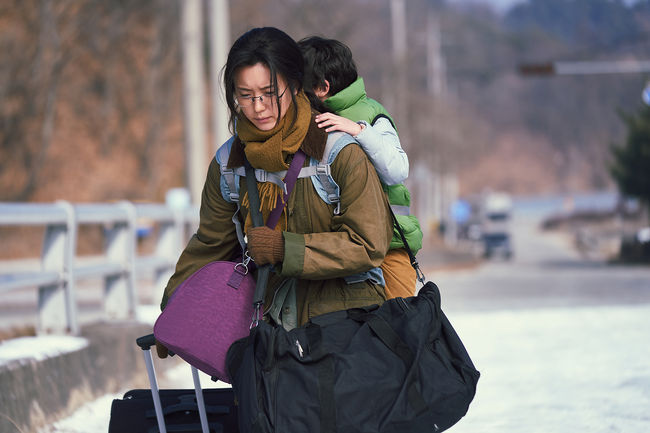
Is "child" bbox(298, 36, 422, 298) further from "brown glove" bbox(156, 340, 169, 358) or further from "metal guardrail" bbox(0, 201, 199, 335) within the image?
"metal guardrail" bbox(0, 201, 199, 335)

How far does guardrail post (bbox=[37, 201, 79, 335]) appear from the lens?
Answer: 725 centimetres

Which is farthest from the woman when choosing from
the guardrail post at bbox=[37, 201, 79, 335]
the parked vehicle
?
the parked vehicle

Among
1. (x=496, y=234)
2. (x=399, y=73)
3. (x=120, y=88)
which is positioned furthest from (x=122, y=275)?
(x=496, y=234)

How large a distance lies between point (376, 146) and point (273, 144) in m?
0.39

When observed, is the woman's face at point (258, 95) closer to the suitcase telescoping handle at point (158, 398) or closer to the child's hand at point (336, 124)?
the child's hand at point (336, 124)

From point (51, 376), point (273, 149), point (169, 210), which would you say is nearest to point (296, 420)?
point (273, 149)

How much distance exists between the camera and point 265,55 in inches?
132

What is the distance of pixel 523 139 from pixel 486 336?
172 m

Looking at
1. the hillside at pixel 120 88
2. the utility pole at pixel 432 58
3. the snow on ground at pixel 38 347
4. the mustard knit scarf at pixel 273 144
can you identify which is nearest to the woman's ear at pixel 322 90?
the mustard knit scarf at pixel 273 144

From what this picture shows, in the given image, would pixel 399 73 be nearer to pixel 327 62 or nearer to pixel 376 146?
pixel 327 62

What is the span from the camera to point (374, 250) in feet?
10.8

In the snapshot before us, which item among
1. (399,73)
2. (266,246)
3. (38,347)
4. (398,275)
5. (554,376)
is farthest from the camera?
(399,73)

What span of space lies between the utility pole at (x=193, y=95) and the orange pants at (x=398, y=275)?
13016 millimetres

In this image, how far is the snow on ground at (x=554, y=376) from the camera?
20.0 ft
